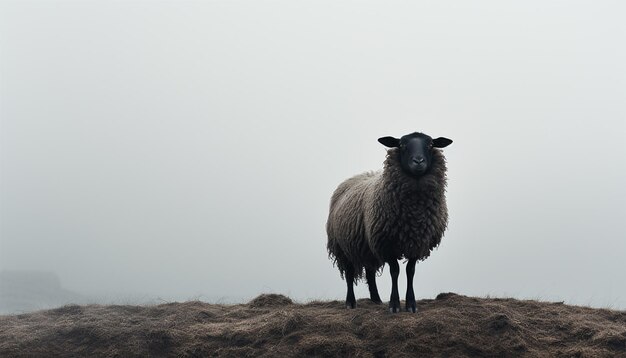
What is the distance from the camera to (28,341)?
10875 millimetres

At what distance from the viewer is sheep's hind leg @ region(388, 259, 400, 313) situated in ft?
34.8

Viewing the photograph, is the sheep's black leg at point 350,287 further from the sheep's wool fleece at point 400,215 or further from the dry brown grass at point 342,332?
the sheep's wool fleece at point 400,215

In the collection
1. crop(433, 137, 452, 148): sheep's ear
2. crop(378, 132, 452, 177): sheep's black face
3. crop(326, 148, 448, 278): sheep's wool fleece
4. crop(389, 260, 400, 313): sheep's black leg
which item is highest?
crop(433, 137, 452, 148): sheep's ear

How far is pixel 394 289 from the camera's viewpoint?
10.7 meters

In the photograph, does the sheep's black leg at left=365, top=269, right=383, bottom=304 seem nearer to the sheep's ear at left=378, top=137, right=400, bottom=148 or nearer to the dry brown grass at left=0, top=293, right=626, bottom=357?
the dry brown grass at left=0, top=293, right=626, bottom=357

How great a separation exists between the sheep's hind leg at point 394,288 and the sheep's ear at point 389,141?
2293 mm

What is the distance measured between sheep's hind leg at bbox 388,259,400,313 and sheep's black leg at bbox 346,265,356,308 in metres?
1.66

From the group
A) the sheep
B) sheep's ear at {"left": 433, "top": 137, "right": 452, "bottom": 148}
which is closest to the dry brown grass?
the sheep

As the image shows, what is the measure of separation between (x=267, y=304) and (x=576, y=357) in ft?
22.2

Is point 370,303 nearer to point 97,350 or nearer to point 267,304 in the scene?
point 267,304

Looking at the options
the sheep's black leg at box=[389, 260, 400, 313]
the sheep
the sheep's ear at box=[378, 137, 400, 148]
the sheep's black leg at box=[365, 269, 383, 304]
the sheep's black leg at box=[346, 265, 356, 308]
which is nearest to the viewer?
the sheep's black leg at box=[389, 260, 400, 313]

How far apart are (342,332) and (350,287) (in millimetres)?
2956

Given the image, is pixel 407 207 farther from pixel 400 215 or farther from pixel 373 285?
pixel 373 285

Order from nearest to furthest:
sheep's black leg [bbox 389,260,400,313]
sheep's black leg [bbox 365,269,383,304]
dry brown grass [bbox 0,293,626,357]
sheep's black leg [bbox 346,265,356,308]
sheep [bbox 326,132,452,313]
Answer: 1. dry brown grass [bbox 0,293,626,357]
2. sheep's black leg [bbox 389,260,400,313]
3. sheep [bbox 326,132,452,313]
4. sheep's black leg [bbox 346,265,356,308]
5. sheep's black leg [bbox 365,269,383,304]
